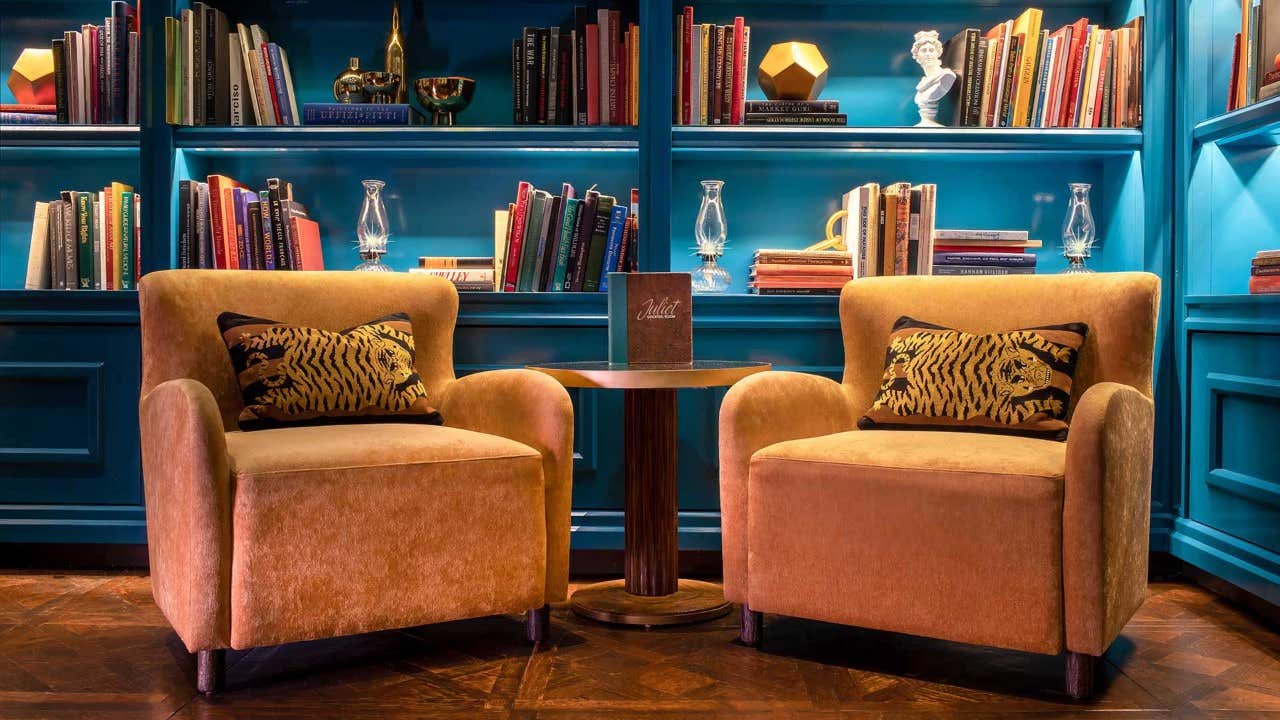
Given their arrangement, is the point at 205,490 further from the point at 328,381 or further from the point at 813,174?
the point at 813,174

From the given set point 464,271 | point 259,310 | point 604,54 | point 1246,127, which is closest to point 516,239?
point 464,271

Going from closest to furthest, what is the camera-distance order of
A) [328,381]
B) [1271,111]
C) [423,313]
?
[328,381] < [1271,111] < [423,313]

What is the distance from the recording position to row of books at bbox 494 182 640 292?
9.95 feet

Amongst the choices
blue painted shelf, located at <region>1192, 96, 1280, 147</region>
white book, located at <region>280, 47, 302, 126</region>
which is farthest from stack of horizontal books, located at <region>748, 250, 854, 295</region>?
white book, located at <region>280, 47, 302, 126</region>

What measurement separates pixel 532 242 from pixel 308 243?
69 centimetres

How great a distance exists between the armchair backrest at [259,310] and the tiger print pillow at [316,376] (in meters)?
0.07

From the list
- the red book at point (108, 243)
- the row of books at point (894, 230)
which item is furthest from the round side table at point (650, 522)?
the red book at point (108, 243)

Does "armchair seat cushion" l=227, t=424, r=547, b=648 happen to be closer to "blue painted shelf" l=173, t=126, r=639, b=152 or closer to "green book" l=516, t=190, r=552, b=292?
"green book" l=516, t=190, r=552, b=292

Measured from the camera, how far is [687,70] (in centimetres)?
305

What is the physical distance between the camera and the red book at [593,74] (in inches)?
120

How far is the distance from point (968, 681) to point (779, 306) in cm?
125

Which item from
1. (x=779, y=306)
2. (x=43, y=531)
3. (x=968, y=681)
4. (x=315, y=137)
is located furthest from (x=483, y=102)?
(x=968, y=681)

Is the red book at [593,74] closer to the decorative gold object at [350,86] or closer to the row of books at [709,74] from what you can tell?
the row of books at [709,74]

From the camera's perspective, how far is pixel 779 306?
9.83 feet
